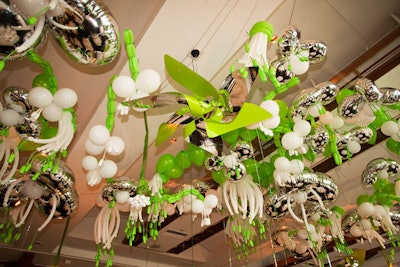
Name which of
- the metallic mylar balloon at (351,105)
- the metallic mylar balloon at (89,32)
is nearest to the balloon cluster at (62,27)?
the metallic mylar balloon at (89,32)

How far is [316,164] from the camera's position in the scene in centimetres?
282

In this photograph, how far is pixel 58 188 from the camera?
1703 millimetres

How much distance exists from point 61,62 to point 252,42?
1.22 m

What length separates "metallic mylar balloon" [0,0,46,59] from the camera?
1.00 m

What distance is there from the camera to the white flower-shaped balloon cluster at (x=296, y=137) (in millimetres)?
1657

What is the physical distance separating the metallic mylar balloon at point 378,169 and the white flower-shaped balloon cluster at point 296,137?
710 millimetres

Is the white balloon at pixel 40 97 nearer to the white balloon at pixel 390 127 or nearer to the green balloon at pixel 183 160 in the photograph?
the green balloon at pixel 183 160

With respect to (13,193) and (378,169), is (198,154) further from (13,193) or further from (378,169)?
(378,169)

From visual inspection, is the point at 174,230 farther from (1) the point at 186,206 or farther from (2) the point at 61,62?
(2) the point at 61,62

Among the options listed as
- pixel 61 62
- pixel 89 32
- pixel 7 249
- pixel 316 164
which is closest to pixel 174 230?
pixel 316 164

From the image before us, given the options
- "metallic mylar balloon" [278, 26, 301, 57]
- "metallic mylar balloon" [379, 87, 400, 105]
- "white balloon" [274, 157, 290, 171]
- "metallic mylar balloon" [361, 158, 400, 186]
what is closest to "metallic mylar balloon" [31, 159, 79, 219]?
"white balloon" [274, 157, 290, 171]

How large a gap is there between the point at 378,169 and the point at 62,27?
219cm

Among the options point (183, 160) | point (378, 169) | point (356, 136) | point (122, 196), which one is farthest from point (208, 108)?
point (378, 169)

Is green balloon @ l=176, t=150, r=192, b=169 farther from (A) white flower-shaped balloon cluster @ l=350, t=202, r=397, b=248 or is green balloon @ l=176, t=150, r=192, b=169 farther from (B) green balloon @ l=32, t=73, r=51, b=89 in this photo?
(A) white flower-shaped balloon cluster @ l=350, t=202, r=397, b=248
